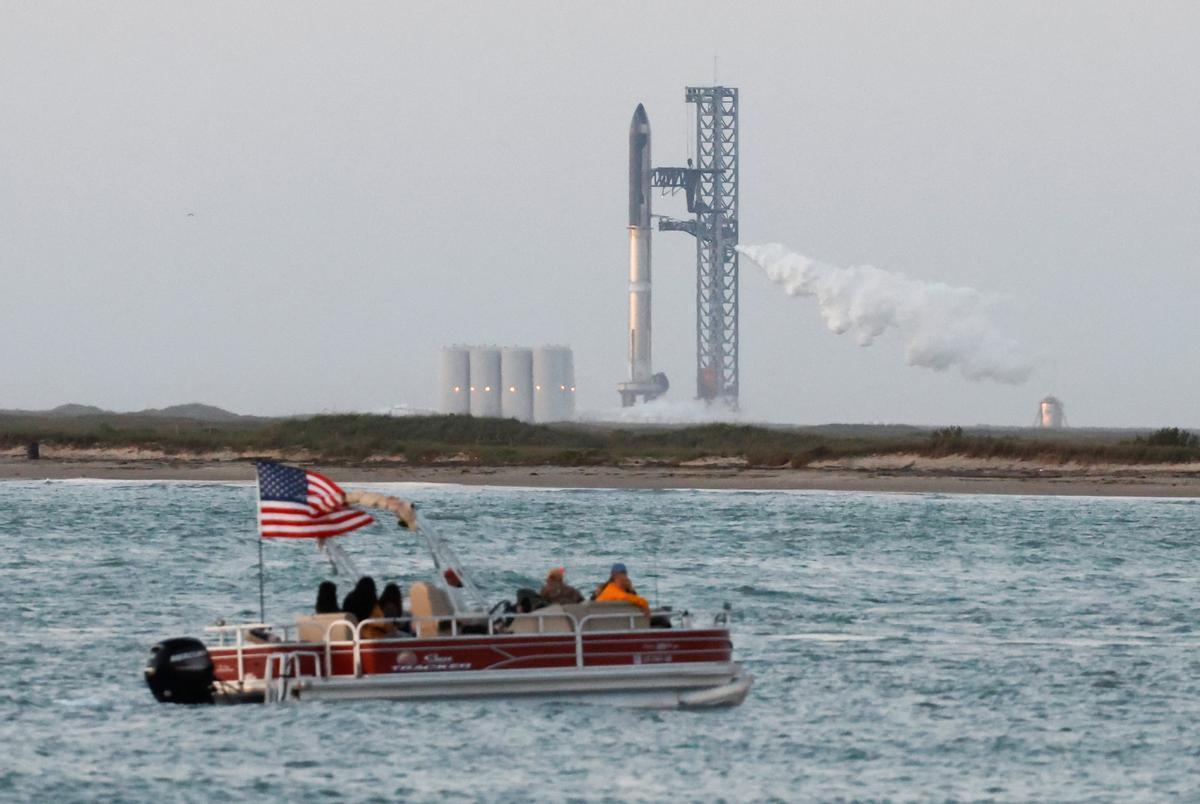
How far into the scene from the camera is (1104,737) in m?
28.5

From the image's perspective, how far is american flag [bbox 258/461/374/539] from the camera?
28.2 m

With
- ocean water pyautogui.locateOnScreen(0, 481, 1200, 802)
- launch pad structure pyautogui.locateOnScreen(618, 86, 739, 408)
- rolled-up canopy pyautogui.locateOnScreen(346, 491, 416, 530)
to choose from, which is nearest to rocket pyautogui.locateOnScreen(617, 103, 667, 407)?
launch pad structure pyautogui.locateOnScreen(618, 86, 739, 408)

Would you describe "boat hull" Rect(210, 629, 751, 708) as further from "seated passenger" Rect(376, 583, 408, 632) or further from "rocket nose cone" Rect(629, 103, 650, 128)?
"rocket nose cone" Rect(629, 103, 650, 128)

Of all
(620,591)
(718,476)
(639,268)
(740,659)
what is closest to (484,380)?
(639,268)

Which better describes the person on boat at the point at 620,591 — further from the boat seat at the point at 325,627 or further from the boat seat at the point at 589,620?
the boat seat at the point at 325,627

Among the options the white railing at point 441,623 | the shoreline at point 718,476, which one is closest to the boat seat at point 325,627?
the white railing at point 441,623

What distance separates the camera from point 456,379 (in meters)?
163

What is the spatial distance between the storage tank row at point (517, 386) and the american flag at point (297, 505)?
5102 inches

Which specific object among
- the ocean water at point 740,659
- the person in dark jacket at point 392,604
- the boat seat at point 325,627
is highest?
the person in dark jacket at point 392,604

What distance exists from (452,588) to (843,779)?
6.53 m

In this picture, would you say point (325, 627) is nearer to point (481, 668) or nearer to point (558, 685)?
point (481, 668)

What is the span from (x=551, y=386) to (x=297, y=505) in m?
132

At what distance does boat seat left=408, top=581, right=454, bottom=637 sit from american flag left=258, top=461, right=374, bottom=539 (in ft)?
3.96

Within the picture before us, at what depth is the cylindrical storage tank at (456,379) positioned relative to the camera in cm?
16225
